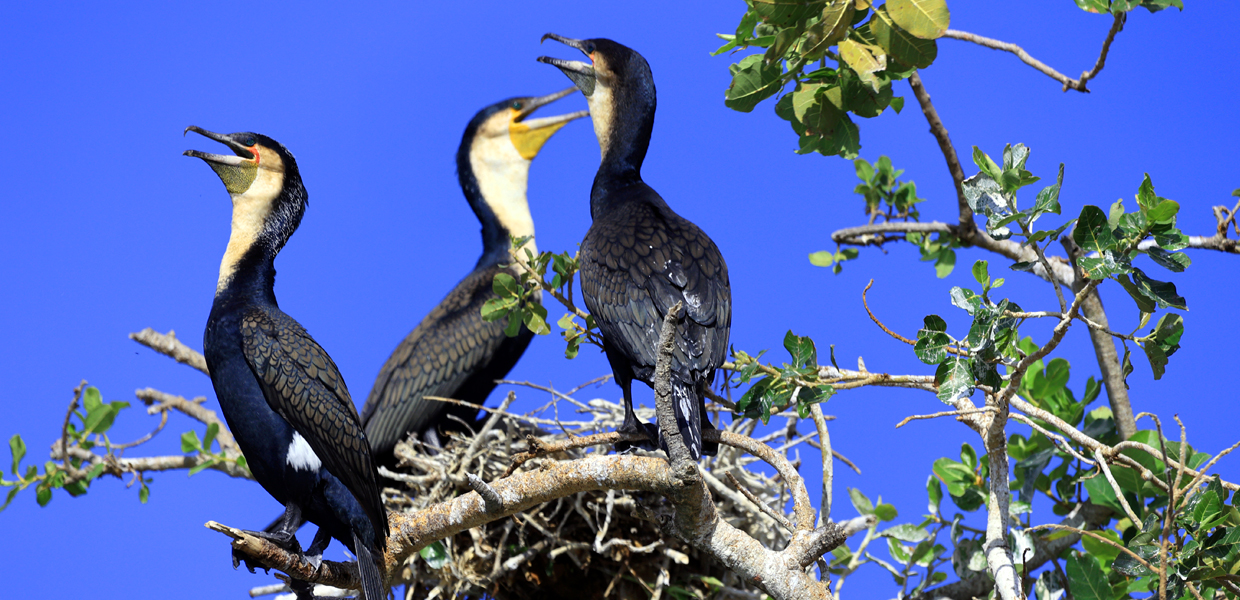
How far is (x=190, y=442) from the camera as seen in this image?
443cm

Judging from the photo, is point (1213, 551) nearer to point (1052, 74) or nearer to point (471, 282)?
point (1052, 74)

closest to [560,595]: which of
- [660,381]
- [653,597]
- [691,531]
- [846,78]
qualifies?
[653,597]

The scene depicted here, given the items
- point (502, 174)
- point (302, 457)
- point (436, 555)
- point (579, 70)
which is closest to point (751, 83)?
point (579, 70)

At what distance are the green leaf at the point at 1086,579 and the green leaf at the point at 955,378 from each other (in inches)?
23.3

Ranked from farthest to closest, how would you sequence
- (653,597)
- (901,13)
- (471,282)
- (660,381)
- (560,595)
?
(471,282)
(560,595)
(653,597)
(901,13)
(660,381)

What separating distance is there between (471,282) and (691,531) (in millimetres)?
2849

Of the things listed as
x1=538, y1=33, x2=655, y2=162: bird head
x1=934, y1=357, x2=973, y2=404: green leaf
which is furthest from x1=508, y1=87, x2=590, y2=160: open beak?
x1=934, y1=357, x2=973, y2=404: green leaf

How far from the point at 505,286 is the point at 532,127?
9.55 ft

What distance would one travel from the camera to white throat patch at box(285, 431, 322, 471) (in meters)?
2.81

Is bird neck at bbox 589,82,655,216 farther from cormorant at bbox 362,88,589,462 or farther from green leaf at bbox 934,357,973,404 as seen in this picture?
green leaf at bbox 934,357,973,404

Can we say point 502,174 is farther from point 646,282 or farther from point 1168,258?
point 1168,258

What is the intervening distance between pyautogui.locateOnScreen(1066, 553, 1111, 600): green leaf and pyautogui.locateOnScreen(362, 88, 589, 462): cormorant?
2.35m

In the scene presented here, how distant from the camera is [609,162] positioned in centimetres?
369

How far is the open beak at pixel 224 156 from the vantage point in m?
3.23
